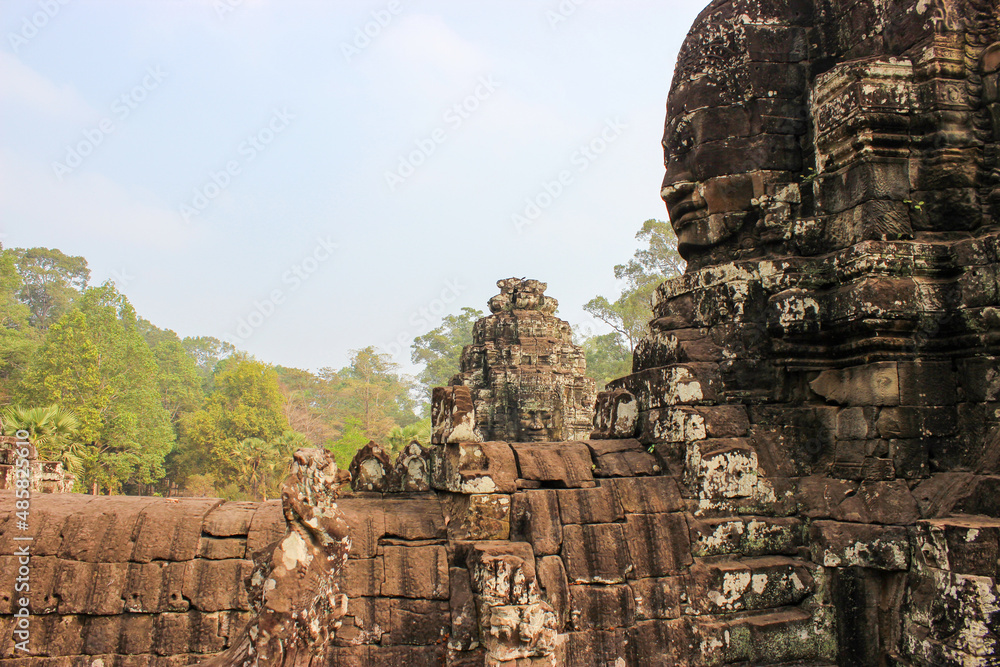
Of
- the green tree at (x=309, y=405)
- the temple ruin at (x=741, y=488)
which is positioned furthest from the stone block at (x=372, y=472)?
the green tree at (x=309, y=405)

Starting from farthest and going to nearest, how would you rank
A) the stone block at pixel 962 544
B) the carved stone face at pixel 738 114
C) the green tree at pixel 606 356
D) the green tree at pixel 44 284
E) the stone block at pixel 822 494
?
the green tree at pixel 44 284
the green tree at pixel 606 356
the carved stone face at pixel 738 114
the stone block at pixel 822 494
the stone block at pixel 962 544

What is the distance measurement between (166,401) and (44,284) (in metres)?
16.1

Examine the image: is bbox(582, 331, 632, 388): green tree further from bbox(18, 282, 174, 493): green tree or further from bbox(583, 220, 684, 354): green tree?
bbox(18, 282, 174, 493): green tree

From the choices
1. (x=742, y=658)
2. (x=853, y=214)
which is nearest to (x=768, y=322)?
(x=853, y=214)

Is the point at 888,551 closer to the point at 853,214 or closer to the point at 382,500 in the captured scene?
the point at 853,214

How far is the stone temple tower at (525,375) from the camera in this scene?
14359 mm

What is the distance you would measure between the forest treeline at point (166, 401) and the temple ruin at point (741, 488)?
329 inches

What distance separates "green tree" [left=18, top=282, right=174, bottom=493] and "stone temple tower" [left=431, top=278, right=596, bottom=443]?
10575mm

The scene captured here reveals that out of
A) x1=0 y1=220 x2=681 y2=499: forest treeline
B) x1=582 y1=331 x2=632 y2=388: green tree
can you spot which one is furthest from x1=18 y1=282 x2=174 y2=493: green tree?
x1=582 y1=331 x2=632 y2=388: green tree

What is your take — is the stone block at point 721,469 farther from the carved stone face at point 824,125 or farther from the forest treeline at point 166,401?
the forest treeline at point 166,401

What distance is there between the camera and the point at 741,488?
4047mm

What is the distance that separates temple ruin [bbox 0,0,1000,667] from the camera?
10.7 feet

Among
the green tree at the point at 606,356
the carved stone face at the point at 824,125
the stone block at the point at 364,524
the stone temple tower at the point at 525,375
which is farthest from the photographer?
the green tree at the point at 606,356

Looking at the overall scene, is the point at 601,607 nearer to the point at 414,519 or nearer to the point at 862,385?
the point at 414,519
